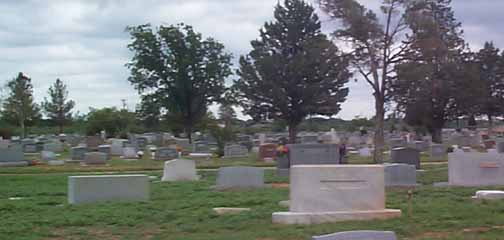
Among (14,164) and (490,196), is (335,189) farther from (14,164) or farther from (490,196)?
(14,164)

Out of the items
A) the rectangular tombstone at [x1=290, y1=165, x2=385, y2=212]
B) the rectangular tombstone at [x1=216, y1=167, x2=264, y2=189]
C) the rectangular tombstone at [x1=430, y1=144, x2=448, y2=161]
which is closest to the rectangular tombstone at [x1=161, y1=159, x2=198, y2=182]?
the rectangular tombstone at [x1=216, y1=167, x2=264, y2=189]

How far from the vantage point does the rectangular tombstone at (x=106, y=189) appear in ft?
48.4

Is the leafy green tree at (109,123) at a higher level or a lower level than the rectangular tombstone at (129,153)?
higher

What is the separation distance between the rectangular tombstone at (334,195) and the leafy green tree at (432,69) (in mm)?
21322

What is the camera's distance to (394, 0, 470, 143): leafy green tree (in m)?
32.4

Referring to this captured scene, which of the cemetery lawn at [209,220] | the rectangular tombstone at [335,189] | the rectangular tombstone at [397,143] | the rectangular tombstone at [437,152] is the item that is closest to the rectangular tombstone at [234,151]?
the rectangular tombstone at [397,143]

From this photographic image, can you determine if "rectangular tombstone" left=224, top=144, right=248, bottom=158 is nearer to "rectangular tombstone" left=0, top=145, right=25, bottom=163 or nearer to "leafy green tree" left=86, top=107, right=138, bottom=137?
"rectangular tombstone" left=0, top=145, right=25, bottom=163

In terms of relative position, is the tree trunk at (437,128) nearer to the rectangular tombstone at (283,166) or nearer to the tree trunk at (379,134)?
the tree trunk at (379,134)

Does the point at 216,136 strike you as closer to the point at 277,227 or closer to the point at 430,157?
the point at 430,157

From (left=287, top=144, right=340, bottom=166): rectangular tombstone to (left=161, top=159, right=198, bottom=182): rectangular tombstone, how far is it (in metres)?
3.24

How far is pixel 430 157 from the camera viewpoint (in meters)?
38.3

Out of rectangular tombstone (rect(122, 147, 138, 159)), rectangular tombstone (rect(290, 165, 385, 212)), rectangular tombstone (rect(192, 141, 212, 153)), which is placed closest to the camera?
rectangular tombstone (rect(290, 165, 385, 212))

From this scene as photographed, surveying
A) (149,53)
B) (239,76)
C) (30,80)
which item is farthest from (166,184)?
(30,80)

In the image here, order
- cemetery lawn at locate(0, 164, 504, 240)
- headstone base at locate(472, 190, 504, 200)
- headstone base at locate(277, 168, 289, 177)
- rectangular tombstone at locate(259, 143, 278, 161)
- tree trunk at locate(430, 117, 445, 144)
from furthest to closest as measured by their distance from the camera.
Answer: tree trunk at locate(430, 117, 445, 144)
rectangular tombstone at locate(259, 143, 278, 161)
headstone base at locate(277, 168, 289, 177)
headstone base at locate(472, 190, 504, 200)
cemetery lawn at locate(0, 164, 504, 240)
